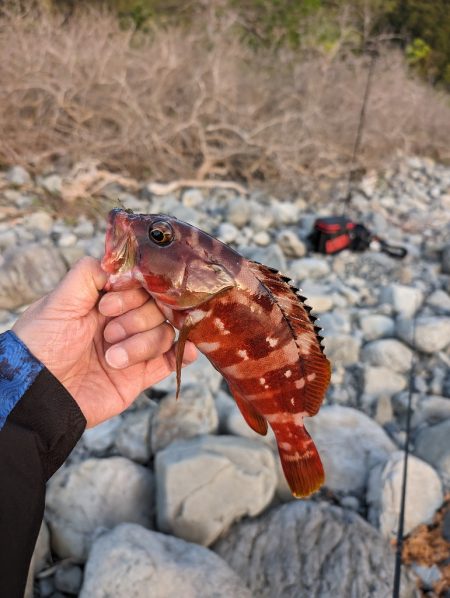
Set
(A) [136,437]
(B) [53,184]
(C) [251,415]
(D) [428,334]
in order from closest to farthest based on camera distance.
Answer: (C) [251,415] → (A) [136,437] → (D) [428,334] → (B) [53,184]

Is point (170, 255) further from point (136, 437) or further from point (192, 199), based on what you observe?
point (192, 199)

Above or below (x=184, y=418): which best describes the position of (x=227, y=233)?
below

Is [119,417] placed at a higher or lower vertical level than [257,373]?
lower

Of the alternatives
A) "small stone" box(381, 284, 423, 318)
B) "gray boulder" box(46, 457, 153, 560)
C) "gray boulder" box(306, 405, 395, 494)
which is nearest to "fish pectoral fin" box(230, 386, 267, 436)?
"gray boulder" box(46, 457, 153, 560)

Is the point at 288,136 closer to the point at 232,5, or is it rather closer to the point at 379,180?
the point at 379,180

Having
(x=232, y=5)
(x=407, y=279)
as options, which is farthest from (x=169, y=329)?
(x=232, y=5)

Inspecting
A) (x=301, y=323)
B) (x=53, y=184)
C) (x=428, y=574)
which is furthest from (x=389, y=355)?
(x=53, y=184)
